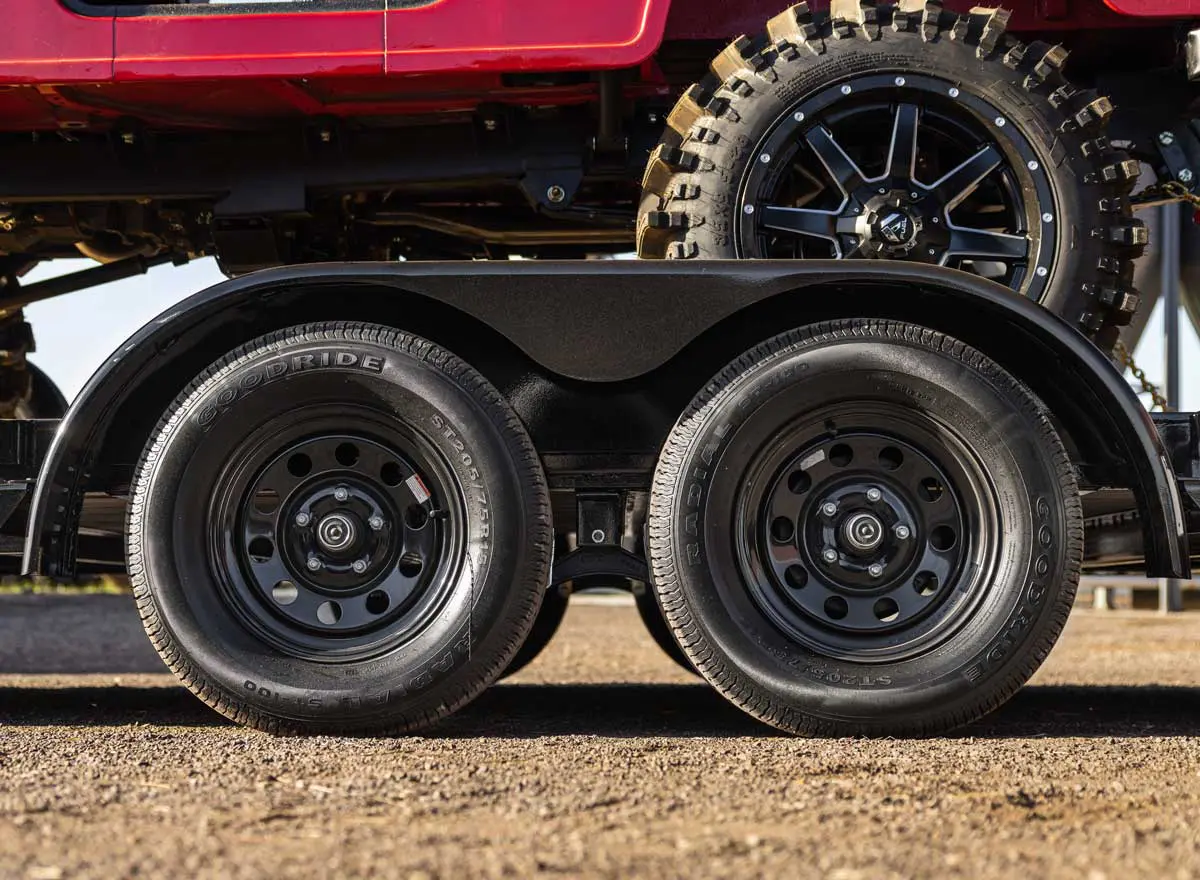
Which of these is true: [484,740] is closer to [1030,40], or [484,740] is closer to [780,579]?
[780,579]

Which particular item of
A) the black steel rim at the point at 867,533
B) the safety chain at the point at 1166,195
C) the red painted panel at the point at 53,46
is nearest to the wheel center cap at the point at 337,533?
the black steel rim at the point at 867,533

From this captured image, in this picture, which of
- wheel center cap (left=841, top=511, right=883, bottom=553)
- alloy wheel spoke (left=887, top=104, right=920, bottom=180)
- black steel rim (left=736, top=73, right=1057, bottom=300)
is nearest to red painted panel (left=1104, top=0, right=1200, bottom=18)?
black steel rim (left=736, top=73, right=1057, bottom=300)

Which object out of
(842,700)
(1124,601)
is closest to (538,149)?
(842,700)

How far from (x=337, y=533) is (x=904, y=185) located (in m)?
1.87

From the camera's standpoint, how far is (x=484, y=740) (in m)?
3.49

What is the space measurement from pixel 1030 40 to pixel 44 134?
10.5 ft

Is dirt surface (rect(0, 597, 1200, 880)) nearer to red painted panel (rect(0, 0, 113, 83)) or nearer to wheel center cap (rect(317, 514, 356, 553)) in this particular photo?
wheel center cap (rect(317, 514, 356, 553))

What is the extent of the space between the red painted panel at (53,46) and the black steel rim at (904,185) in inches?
73.4

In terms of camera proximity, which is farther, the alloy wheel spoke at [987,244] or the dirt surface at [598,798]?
the alloy wheel spoke at [987,244]

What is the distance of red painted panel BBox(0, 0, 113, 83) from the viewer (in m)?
3.74

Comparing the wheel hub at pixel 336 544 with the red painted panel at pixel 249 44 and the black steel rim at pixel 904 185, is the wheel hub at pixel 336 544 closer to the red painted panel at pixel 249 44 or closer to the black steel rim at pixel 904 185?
the red painted panel at pixel 249 44

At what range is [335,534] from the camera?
3.56 m

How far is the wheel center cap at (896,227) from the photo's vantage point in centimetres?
373

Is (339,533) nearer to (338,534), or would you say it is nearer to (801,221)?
(338,534)
